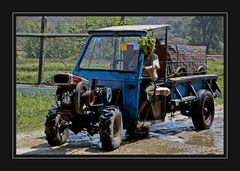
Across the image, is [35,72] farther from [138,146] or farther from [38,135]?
[138,146]

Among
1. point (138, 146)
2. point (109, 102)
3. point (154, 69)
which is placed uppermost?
point (154, 69)

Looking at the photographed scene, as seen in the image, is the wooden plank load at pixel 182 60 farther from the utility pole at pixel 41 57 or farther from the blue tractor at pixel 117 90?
the utility pole at pixel 41 57

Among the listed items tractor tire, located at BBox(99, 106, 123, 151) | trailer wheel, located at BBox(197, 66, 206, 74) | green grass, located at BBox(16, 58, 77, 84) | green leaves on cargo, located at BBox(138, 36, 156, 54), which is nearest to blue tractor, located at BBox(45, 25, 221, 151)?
tractor tire, located at BBox(99, 106, 123, 151)

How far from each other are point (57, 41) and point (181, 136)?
22.3ft

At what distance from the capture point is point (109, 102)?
8750mm

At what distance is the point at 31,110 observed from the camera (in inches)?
443

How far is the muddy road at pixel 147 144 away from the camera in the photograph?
8.36 meters

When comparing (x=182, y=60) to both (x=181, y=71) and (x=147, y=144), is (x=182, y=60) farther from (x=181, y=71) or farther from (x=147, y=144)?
(x=147, y=144)

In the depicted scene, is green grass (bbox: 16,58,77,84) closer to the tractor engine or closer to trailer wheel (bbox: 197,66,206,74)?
trailer wheel (bbox: 197,66,206,74)

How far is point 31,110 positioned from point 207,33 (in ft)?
39.1

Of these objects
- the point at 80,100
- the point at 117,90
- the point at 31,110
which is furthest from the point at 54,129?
the point at 31,110

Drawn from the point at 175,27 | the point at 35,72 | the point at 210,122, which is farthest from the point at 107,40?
the point at 175,27

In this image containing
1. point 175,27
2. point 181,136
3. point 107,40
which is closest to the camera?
point 107,40
